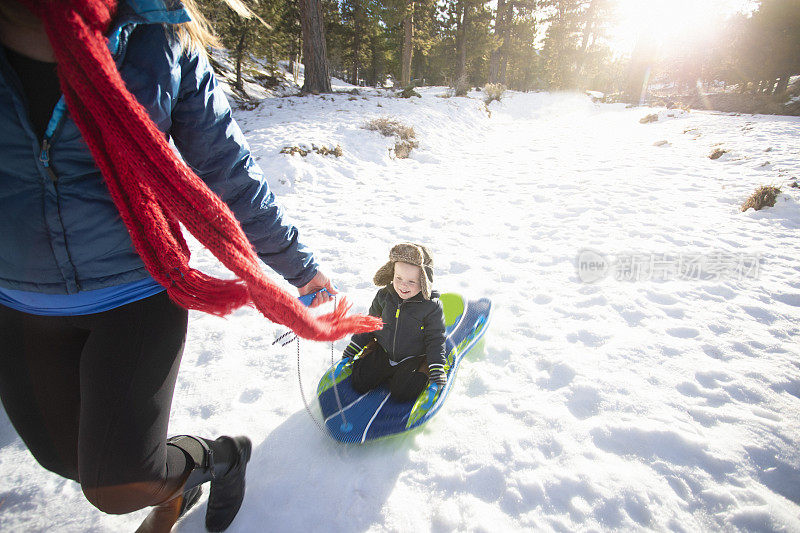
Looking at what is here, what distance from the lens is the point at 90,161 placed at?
100 centimetres

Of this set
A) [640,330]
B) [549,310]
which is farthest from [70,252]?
[640,330]

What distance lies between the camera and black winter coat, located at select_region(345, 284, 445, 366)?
243cm

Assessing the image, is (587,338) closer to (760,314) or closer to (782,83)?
(760,314)

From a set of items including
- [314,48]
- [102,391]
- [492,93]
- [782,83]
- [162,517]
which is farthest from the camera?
[492,93]

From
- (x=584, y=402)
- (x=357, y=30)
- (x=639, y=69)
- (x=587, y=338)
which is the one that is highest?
(x=357, y=30)

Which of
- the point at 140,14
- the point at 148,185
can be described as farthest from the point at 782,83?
the point at 148,185

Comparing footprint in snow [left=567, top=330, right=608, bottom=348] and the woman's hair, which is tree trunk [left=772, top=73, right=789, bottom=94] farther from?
the woman's hair

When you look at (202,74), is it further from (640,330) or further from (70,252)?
(640,330)

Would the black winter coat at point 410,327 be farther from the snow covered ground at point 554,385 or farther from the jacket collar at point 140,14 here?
the jacket collar at point 140,14

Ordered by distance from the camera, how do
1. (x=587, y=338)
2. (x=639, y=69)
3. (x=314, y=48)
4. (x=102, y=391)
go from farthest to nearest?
1. (x=639, y=69)
2. (x=314, y=48)
3. (x=587, y=338)
4. (x=102, y=391)

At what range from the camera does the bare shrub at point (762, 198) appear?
496cm

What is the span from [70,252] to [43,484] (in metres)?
1.70

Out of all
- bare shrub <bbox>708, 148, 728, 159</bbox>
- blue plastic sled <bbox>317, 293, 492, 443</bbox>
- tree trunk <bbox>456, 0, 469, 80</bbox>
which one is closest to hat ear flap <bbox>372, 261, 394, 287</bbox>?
blue plastic sled <bbox>317, 293, 492, 443</bbox>

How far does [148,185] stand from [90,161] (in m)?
0.18
